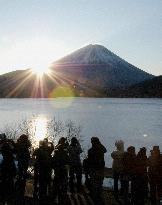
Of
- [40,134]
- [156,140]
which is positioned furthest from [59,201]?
[40,134]

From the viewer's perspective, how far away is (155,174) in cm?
1313

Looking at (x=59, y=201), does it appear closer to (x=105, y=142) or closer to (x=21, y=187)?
(x=21, y=187)

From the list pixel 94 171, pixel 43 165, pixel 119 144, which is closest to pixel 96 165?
pixel 94 171

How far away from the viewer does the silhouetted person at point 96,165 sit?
13.3 metres

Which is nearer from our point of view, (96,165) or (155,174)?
(155,174)

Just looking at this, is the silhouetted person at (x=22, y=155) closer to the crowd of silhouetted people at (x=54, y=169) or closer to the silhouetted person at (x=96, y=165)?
the crowd of silhouetted people at (x=54, y=169)

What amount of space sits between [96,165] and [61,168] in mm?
1045

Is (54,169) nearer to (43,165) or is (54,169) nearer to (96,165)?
(43,165)

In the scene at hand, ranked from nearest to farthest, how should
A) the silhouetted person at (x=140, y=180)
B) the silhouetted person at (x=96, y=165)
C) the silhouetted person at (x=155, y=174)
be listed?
the silhouetted person at (x=140, y=180) < the silhouetted person at (x=155, y=174) < the silhouetted person at (x=96, y=165)

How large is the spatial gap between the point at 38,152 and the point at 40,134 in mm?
63491

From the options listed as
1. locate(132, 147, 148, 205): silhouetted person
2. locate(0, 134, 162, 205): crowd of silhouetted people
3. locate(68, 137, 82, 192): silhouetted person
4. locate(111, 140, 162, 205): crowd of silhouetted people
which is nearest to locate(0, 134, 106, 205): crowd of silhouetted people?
locate(0, 134, 162, 205): crowd of silhouetted people

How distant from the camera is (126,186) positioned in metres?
13.6

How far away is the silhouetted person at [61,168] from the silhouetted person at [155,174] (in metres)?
2.48

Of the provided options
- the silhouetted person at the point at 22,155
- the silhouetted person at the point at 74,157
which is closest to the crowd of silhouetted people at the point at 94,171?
the silhouetted person at the point at 74,157
